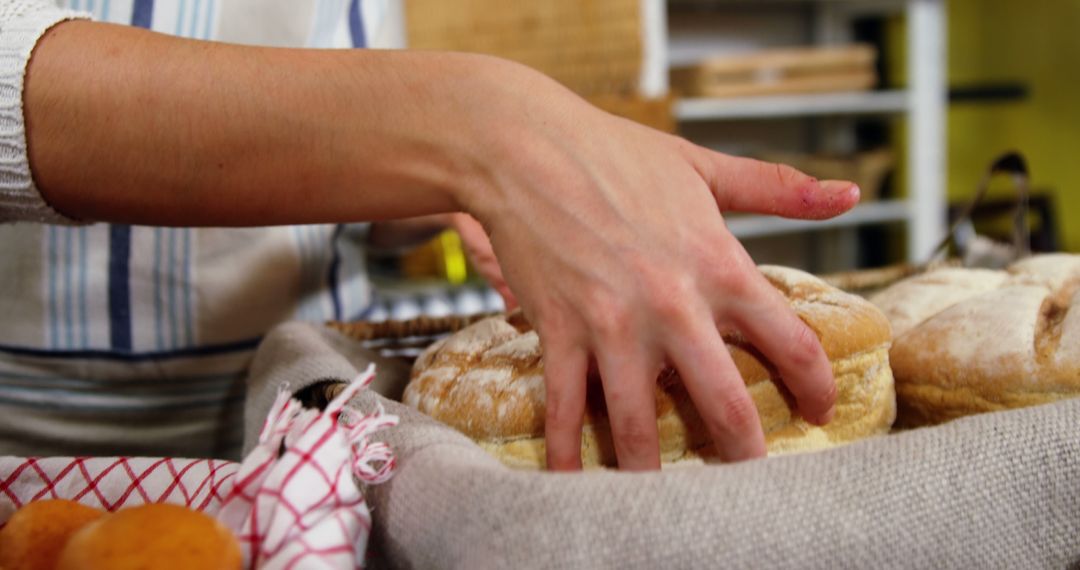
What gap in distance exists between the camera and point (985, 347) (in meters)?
0.59

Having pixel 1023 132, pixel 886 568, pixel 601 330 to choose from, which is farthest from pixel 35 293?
pixel 1023 132

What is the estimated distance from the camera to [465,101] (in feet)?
1.50

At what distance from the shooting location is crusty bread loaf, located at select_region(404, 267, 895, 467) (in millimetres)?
509

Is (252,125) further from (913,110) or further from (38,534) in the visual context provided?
(913,110)

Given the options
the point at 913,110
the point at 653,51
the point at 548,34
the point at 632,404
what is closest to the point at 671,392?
the point at 632,404

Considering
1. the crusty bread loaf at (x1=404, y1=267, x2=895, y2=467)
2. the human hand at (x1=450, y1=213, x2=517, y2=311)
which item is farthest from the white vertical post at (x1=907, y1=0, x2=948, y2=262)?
the crusty bread loaf at (x1=404, y1=267, x2=895, y2=467)

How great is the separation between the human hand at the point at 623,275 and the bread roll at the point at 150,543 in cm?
19

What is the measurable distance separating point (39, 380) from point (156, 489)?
50 cm

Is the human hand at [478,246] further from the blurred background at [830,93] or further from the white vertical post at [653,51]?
the white vertical post at [653,51]

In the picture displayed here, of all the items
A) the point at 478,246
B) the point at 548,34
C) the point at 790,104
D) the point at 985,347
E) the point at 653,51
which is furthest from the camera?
the point at 790,104

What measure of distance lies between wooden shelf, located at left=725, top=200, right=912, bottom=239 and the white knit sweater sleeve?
223cm

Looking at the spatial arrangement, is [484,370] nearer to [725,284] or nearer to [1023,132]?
[725,284]

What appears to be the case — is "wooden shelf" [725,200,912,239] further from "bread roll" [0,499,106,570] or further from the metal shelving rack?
"bread roll" [0,499,106,570]

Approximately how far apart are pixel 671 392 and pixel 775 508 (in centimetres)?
16
